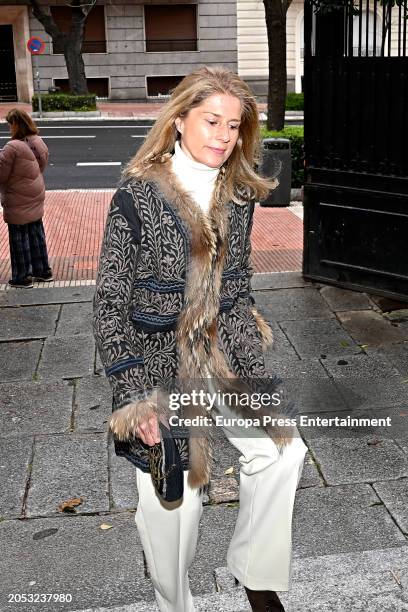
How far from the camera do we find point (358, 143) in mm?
7590

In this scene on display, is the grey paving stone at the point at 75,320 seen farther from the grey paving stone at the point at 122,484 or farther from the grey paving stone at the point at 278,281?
the grey paving stone at the point at 122,484

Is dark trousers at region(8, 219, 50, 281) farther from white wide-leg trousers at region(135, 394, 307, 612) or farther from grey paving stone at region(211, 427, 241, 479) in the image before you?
white wide-leg trousers at region(135, 394, 307, 612)

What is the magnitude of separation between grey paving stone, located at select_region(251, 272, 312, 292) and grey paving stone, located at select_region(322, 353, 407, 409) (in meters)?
2.04

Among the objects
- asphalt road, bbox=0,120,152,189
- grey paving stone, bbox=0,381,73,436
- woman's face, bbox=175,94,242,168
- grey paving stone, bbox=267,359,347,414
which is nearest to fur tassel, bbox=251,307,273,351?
woman's face, bbox=175,94,242,168

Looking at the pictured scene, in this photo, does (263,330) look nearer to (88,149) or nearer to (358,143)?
(358,143)

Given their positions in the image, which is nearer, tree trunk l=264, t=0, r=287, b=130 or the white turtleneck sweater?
the white turtleneck sweater

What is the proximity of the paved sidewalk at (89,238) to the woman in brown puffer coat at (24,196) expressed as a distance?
0.33m

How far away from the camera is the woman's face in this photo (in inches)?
119

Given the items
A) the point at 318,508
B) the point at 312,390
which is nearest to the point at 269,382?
the point at 318,508

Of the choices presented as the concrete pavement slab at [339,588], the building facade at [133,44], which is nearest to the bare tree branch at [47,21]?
the building facade at [133,44]

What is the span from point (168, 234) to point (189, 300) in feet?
0.80

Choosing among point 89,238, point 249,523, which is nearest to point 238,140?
point 249,523

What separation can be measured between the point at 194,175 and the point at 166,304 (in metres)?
0.49

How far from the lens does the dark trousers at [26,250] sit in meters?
8.60
